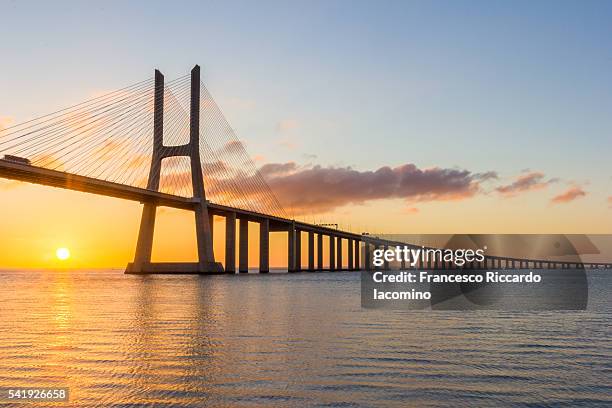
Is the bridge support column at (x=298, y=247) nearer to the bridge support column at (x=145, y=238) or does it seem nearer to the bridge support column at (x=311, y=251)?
the bridge support column at (x=311, y=251)

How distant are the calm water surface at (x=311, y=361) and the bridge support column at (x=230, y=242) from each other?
65.3 meters

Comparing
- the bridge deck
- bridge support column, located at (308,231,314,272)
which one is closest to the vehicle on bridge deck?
the bridge deck

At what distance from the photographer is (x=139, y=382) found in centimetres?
1025

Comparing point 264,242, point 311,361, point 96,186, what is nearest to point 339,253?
point 264,242

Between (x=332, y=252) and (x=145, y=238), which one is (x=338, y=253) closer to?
(x=332, y=252)

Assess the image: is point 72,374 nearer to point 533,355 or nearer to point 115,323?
point 533,355

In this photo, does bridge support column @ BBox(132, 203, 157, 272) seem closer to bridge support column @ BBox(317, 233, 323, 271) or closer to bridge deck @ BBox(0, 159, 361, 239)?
bridge deck @ BBox(0, 159, 361, 239)

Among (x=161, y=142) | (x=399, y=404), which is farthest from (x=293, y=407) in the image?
(x=161, y=142)

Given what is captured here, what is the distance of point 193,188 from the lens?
75.3 meters

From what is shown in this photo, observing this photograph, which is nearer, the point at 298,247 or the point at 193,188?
the point at 193,188

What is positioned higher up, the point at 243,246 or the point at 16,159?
the point at 16,159

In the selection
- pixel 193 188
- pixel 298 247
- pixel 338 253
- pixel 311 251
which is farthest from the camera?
pixel 338 253

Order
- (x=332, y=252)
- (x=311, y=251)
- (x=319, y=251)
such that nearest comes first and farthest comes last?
(x=311, y=251)
(x=319, y=251)
(x=332, y=252)

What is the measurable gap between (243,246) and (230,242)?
34.0 ft
